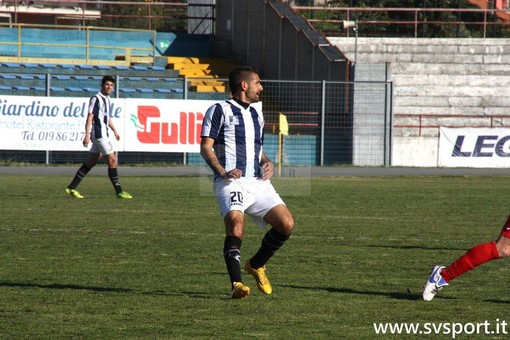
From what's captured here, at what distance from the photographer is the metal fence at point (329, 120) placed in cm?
3198

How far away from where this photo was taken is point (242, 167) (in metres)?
8.77

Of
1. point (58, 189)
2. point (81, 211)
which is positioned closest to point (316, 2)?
point (58, 189)

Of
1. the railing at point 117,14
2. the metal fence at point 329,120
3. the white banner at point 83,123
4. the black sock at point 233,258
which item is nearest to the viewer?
the black sock at point 233,258

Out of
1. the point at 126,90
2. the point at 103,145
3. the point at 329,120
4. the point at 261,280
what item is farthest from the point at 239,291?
the point at 329,120

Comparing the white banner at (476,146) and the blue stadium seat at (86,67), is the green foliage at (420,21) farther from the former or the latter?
the blue stadium seat at (86,67)

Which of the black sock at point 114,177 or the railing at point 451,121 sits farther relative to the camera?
the railing at point 451,121

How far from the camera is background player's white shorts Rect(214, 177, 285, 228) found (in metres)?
8.59

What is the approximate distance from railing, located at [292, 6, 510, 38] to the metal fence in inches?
264

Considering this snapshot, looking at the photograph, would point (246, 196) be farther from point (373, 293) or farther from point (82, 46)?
point (82, 46)

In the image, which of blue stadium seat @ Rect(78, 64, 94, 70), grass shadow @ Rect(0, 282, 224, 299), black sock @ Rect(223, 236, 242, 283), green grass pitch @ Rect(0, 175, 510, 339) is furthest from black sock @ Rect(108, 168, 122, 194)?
blue stadium seat @ Rect(78, 64, 94, 70)

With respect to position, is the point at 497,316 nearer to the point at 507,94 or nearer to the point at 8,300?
the point at 8,300
